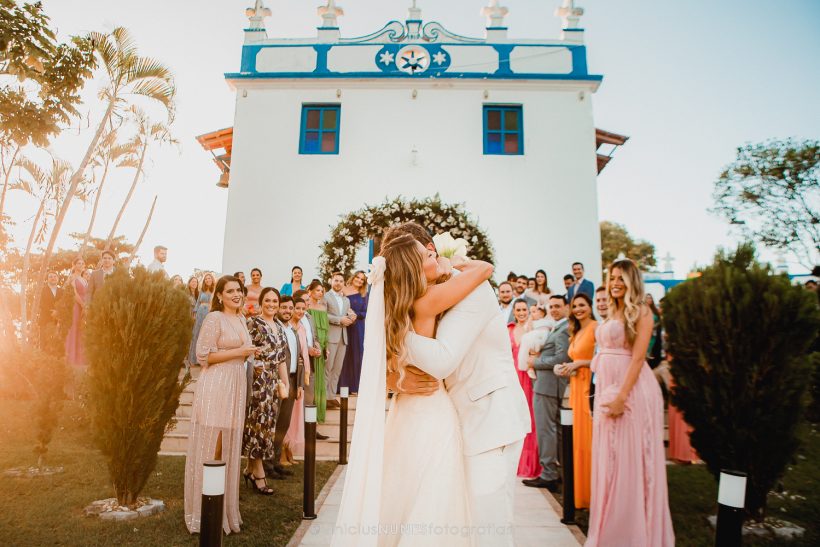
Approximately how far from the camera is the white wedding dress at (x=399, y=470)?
267cm

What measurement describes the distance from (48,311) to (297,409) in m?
7.26

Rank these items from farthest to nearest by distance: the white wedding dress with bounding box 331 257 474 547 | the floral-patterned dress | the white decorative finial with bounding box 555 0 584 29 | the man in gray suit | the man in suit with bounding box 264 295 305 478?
1. the white decorative finial with bounding box 555 0 584 29
2. the man in suit with bounding box 264 295 305 478
3. the man in gray suit
4. the floral-patterned dress
5. the white wedding dress with bounding box 331 257 474 547

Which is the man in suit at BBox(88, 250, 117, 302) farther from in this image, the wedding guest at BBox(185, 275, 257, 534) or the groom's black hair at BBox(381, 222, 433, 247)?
the groom's black hair at BBox(381, 222, 433, 247)

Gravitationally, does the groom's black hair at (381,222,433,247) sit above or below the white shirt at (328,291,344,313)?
below

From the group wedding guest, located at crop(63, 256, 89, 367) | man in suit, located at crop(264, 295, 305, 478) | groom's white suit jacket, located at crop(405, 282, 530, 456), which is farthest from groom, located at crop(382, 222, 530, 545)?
wedding guest, located at crop(63, 256, 89, 367)

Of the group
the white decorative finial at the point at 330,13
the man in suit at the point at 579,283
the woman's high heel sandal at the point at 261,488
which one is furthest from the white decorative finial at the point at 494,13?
the woman's high heel sandal at the point at 261,488

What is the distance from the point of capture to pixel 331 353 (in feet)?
31.7

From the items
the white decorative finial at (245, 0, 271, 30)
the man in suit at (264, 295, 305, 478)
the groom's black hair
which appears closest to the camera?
the groom's black hair

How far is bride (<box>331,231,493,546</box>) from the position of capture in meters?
2.69

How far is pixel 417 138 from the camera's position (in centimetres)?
1612

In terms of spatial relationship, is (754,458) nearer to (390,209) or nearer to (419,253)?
(419,253)

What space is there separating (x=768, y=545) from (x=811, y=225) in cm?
1744

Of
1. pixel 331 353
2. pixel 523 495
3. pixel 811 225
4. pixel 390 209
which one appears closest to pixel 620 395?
pixel 523 495

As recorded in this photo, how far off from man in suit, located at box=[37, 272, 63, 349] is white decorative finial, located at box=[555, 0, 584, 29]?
633 inches
